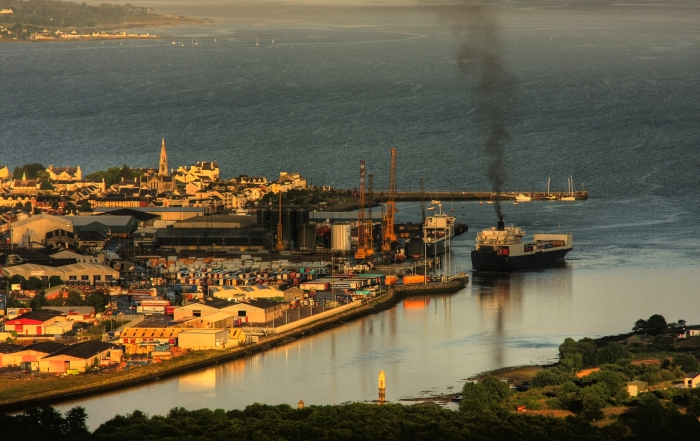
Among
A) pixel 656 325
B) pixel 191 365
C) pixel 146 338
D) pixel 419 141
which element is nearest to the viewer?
pixel 191 365

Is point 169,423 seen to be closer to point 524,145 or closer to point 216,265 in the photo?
point 216,265

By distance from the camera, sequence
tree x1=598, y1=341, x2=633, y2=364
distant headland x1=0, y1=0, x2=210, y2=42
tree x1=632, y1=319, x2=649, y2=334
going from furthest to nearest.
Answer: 1. distant headland x1=0, y1=0, x2=210, y2=42
2. tree x1=632, y1=319, x2=649, y2=334
3. tree x1=598, y1=341, x2=633, y2=364

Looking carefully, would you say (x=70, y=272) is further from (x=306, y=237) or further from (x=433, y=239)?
(x=433, y=239)

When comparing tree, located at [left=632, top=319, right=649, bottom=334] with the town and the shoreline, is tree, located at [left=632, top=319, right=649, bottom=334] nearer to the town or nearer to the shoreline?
the shoreline

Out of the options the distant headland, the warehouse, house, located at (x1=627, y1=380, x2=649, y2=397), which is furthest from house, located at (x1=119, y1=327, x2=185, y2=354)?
the distant headland

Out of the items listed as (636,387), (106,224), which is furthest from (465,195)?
(636,387)

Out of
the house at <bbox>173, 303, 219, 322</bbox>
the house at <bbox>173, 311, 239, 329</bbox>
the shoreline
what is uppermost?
the house at <bbox>173, 303, 219, 322</bbox>

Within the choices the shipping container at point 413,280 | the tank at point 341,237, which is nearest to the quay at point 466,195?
the tank at point 341,237
